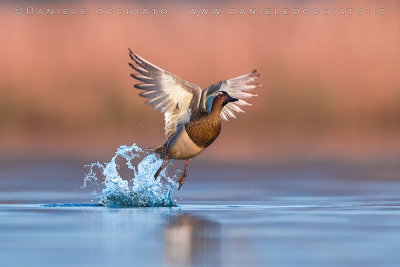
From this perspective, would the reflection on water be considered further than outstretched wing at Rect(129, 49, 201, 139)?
No

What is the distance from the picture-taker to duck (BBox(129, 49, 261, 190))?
2000 centimetres

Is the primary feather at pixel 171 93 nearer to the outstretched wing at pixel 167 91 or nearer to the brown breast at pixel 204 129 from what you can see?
the outstretched wing at pixel 167 91

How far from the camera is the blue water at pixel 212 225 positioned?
45.4 ft

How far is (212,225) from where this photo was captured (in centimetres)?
1672

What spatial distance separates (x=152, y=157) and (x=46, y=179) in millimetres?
5908

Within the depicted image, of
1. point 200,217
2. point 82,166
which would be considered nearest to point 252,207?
point 200,217

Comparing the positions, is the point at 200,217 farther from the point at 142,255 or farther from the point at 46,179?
the point at 46,179

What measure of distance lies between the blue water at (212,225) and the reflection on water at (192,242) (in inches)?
0.4

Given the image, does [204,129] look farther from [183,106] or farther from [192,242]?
[192,242]

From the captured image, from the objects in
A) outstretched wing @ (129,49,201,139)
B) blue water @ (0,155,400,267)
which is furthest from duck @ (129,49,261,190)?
blue water @ (0,155,400,267)

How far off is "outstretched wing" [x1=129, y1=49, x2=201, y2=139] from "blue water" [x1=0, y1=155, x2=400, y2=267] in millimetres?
1313

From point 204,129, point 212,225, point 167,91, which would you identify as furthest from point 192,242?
point 167,91

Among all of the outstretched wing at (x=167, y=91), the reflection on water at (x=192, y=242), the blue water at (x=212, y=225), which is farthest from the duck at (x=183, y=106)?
the reflection on water at (x=192, y=242)

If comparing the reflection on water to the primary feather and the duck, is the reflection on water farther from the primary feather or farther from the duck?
the primary feather
